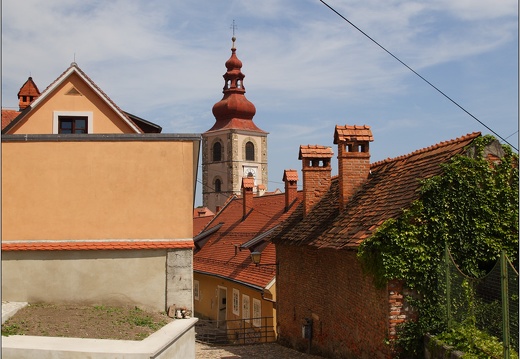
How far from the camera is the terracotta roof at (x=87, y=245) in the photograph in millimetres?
14266

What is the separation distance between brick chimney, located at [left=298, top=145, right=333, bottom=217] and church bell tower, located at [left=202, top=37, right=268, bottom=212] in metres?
58.7

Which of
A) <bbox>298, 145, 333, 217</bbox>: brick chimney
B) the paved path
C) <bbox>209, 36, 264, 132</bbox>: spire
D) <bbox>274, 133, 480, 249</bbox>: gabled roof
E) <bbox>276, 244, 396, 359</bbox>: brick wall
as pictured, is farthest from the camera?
<bbox>209, 36, 264, 132</bbox>: spire

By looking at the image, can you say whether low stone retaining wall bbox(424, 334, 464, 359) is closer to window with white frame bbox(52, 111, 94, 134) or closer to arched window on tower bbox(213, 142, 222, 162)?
window with white frame bbox(52, 111, 94, 134)

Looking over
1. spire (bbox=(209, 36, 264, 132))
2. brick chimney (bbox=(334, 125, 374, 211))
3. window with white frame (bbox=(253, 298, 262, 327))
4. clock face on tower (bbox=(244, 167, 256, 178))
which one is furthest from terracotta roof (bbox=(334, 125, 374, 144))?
clock face on tower (bbox=(244, 167, 256, 178))

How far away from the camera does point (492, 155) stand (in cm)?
1351

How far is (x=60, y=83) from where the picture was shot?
18.0 metres

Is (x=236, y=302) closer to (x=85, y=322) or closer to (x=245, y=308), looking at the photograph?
(x=245, y=308)

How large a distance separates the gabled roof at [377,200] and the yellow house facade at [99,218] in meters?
3.74

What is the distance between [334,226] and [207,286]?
1887cm

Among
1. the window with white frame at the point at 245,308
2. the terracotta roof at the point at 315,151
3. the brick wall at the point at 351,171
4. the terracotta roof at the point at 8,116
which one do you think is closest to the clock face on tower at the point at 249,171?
the window with white frame at the point at 245,308

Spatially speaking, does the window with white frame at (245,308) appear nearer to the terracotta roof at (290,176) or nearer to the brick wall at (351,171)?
the terracotta roof at (290,176)

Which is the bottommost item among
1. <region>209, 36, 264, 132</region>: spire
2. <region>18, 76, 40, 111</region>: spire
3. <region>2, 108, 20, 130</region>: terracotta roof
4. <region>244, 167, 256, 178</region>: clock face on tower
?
<region>2, 108, 20, 130</region>: terracotta roof

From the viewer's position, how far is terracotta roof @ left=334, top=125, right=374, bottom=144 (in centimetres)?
1792

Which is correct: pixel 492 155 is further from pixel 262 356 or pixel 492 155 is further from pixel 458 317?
pixel 262 356
